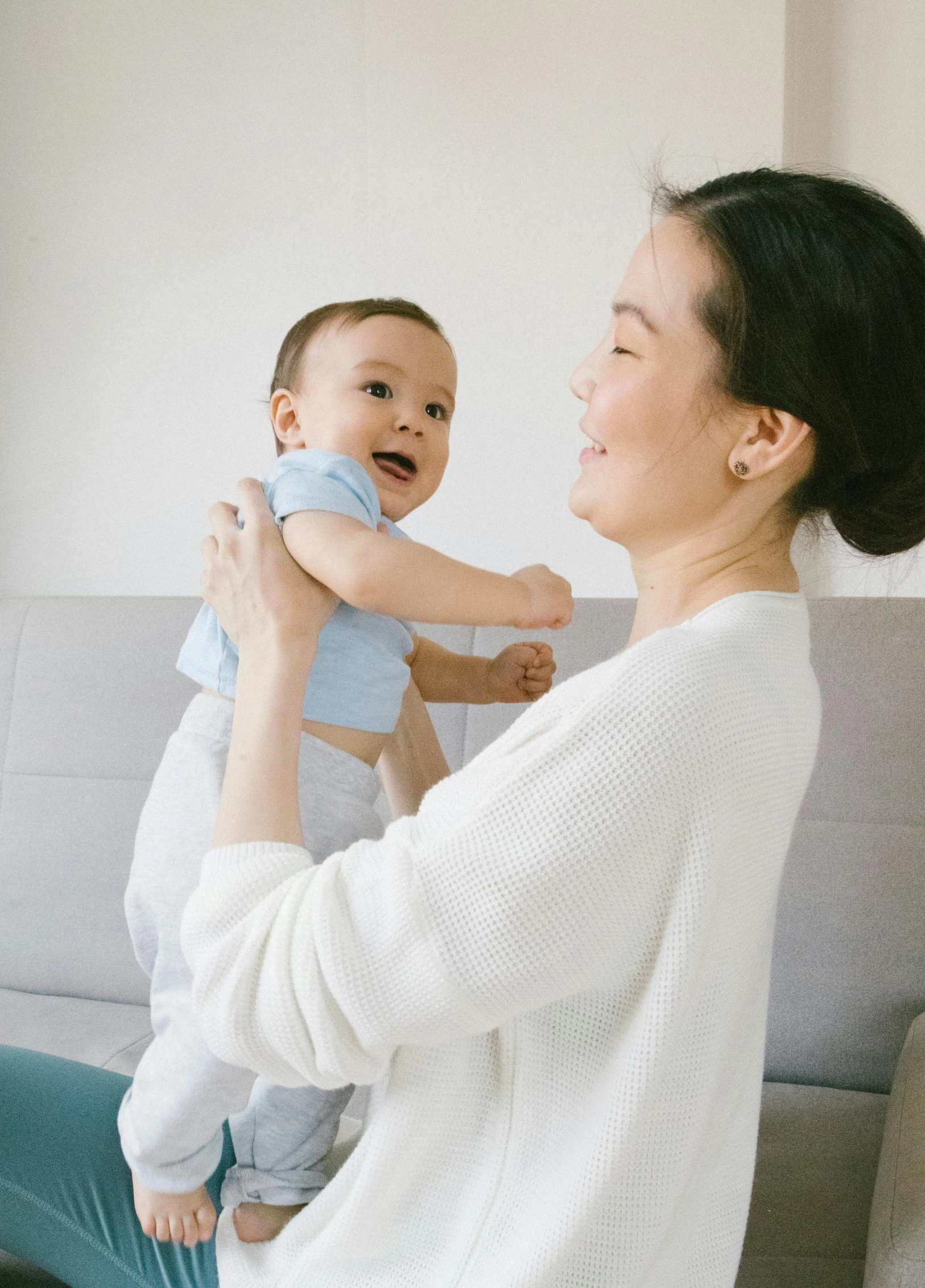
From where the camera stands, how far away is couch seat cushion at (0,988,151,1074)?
1.79m

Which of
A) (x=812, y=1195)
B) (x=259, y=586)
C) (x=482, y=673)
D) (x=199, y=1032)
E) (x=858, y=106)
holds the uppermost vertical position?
(x=858, y=106)

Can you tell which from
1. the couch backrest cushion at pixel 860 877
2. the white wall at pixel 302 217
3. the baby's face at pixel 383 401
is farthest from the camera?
the white wall at pixel 302 217

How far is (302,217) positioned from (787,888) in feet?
6.59

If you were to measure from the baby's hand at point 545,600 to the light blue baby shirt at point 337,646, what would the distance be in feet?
0.59

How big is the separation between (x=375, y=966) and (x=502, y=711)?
1.24 metres

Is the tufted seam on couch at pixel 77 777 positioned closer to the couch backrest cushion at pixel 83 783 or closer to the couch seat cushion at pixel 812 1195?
the couch backrest cushion at pixel 83 783

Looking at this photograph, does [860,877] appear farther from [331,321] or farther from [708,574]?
[331,321]

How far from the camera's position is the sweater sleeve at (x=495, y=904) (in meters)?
0.74

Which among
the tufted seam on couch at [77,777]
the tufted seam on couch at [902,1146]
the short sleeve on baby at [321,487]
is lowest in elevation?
the tufted seam on couch at [77,777]

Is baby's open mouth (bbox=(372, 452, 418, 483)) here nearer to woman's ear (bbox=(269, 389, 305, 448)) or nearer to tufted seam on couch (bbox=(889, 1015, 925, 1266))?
woman's ear (bbox=(269, 389, 305, 448))

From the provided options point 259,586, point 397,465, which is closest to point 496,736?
point 397,465

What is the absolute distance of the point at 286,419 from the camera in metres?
1.38

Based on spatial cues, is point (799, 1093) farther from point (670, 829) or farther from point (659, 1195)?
point (670, 829)

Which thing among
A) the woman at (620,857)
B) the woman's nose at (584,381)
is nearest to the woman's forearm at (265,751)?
the woman at (620,857)
